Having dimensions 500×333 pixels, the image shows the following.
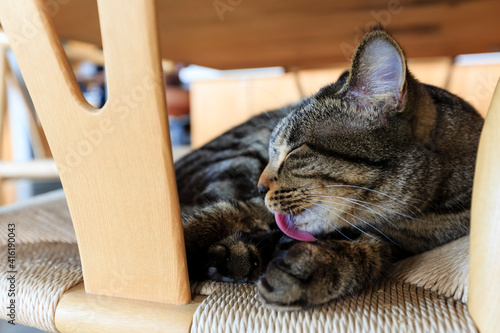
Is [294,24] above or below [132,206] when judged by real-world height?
above

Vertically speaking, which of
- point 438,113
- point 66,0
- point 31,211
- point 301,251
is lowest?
point 31,211

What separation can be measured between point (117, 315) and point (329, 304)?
0.28 m

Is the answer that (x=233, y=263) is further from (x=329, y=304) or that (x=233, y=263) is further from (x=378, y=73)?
(x=378, y=73)

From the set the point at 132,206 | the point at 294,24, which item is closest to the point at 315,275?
the point at 132,206

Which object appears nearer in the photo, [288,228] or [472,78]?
[288,228]

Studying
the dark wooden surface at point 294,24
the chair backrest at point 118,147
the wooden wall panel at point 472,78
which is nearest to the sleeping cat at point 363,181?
the chair backrest at point 118,147

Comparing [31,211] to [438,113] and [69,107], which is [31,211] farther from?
[438,113]

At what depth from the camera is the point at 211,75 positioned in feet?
10.6

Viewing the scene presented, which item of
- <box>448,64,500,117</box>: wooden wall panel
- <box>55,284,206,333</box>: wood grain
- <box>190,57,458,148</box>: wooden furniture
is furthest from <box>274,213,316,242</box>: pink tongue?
<box>448,64,500,117</box>: wooden wall panel

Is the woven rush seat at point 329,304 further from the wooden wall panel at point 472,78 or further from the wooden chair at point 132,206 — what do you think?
the wooden wall panel at point 472,78

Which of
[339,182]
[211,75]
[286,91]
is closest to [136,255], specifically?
[339,182]

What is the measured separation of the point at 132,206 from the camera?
1.66ft

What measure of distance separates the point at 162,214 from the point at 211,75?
287 centimetres

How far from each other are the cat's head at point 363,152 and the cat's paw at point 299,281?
0.51 ft
